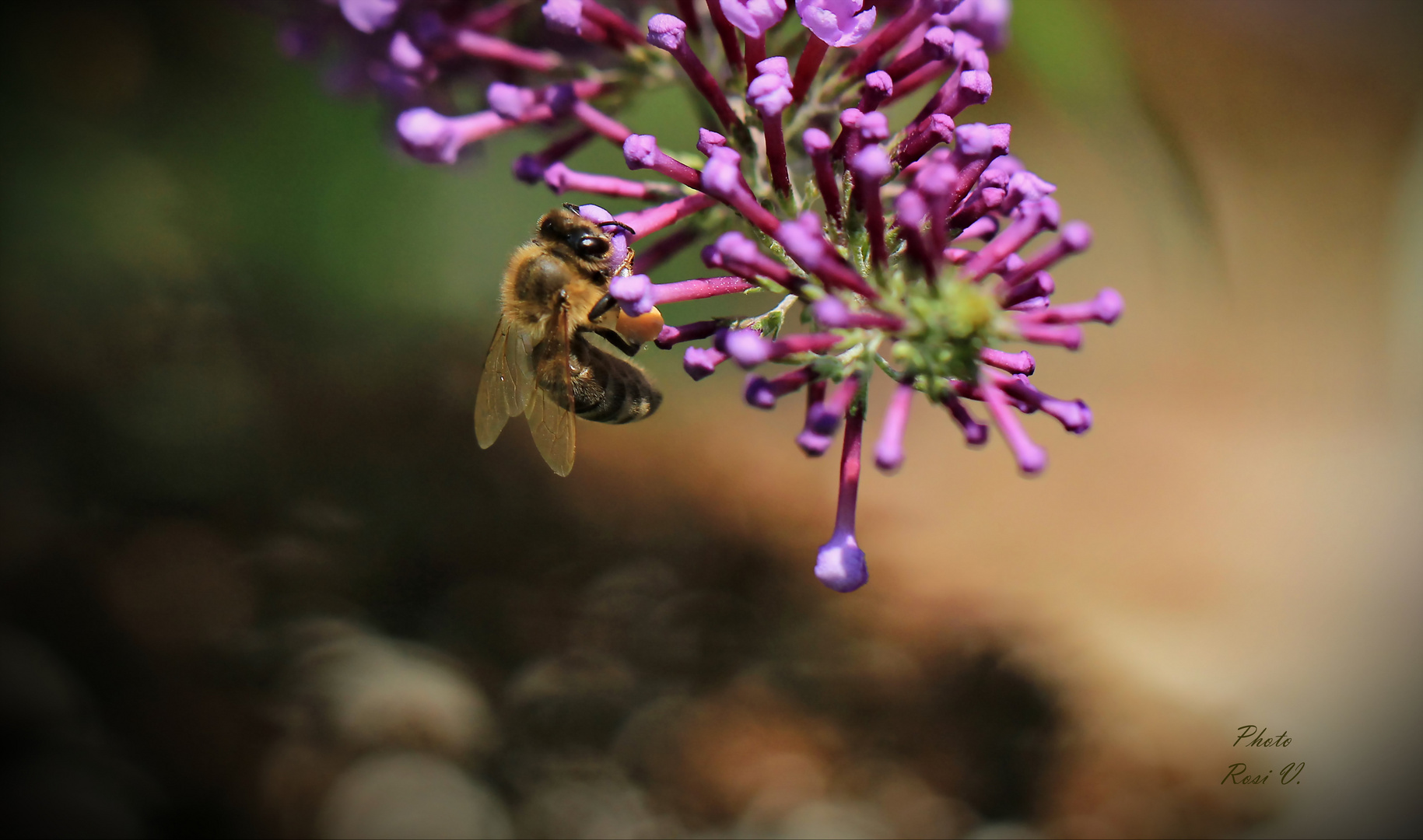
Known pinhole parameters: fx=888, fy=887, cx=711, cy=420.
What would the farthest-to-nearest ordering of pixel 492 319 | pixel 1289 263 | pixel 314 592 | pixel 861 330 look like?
pixel 1289 263, pixel 492 319, pixel 314 592, pixel 861 330

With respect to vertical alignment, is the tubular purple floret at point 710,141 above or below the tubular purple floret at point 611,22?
below

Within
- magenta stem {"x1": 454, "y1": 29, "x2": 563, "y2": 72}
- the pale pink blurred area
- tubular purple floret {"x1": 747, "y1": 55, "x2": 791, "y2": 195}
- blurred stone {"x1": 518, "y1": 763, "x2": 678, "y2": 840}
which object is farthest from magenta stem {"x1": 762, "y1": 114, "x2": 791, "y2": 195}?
blurred stone {"x1": 518, "y1": 763, "x2": 678, "y2": 840}

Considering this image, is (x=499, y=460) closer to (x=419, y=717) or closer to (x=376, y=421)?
(x=376, y=421)

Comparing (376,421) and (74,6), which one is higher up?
(74,6)

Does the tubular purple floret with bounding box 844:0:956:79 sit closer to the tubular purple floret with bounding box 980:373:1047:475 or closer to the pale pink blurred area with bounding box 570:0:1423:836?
the tubular purple floret with bounding box 980:373:1047:475

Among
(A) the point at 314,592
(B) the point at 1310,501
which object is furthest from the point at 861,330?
(B) the point at 1310,501

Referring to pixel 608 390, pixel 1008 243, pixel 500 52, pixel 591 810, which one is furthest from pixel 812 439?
pixel 591 810

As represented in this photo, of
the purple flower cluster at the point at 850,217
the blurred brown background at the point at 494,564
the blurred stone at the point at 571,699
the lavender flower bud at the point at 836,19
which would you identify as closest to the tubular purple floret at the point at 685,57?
the purple flower cluster at the point at 850,217

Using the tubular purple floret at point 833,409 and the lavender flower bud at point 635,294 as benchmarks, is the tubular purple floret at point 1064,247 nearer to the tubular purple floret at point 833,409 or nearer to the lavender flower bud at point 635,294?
the tubular purple floret at point 833,409
